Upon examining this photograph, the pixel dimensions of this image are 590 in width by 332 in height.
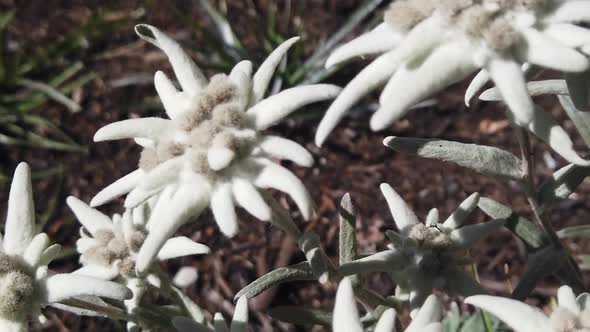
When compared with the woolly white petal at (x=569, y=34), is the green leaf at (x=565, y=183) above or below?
A: below

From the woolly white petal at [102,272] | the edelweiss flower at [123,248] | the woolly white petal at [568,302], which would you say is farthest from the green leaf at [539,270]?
the woolly white petal at [102,272]

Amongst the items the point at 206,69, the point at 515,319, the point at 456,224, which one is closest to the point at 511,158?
the point at 456,224

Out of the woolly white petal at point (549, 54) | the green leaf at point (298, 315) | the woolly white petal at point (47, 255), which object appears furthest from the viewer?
the green leaf at point (298, 315)

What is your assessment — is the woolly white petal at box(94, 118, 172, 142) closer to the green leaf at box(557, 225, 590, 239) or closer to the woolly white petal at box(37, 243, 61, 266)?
the woolly white petal at box(37, 243, 61, 266)

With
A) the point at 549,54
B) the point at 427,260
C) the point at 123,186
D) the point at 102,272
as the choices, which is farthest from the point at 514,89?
the point at 102,272

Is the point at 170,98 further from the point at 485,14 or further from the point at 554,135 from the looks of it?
the point at 554,135

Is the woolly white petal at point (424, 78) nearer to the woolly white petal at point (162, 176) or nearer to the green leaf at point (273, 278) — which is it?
the woolly white petal at point (162, 176)
